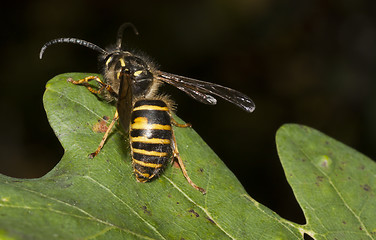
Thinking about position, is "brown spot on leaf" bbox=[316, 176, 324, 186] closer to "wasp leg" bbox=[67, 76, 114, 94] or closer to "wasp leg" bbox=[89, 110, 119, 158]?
Result: "wasp leg" bbox=[89, 110, 119, 158]

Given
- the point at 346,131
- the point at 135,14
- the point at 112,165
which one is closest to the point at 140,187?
the point at 112,165

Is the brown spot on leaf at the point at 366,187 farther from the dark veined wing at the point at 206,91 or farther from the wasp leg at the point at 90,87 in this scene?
the wasp leg at the point at 90,87

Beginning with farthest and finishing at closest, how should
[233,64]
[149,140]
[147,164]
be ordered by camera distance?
1. [233,64]
2. [149,140]
3. [147,164]

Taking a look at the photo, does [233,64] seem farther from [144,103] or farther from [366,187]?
[144,103]

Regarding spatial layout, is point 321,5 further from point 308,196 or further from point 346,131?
point 308,196

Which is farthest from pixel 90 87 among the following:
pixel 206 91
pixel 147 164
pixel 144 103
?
pixel 206 91

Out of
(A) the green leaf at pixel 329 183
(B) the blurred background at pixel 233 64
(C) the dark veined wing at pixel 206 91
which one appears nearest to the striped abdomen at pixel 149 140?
(C) the dark veined wing at pixel 206 91
